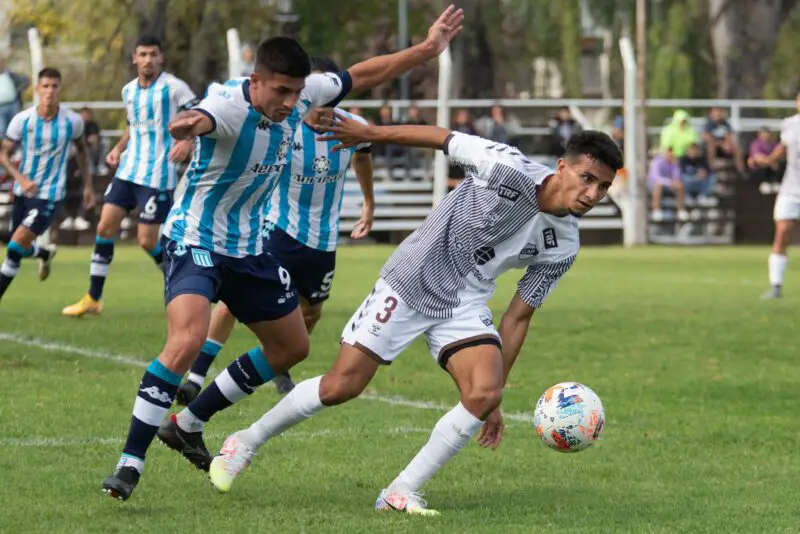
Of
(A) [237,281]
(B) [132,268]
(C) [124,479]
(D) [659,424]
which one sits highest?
(A) [237,281]

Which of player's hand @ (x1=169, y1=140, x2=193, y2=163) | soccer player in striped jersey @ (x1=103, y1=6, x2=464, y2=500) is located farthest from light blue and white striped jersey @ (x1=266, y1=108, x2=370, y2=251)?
player's hand @ (x1=169, y1=140, x2=193, y2=163)

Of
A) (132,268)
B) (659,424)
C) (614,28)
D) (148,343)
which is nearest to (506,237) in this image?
(659,424)

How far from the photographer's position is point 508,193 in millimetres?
6570

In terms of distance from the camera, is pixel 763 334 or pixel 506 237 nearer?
pixel 506 237

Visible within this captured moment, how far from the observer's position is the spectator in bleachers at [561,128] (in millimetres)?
29297

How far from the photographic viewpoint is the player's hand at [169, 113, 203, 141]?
6.33 metres

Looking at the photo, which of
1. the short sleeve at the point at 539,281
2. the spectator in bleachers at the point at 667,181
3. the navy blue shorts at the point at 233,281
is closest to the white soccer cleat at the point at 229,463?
the navy blue shorts at the point at 233,281

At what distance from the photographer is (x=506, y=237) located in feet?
21.9

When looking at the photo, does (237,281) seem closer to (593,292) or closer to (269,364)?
(269,364)

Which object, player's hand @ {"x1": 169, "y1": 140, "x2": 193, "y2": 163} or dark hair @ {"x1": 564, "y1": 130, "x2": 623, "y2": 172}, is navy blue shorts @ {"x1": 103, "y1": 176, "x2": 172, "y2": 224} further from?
dark hair @ {"x1": 564, "y1": 130, "x2": 623, "y2": 172}

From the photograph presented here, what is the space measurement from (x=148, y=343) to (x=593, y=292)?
7290 mm

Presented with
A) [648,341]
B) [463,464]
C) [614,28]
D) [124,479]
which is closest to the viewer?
[124,479]

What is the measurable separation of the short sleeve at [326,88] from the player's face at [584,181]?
1.32m

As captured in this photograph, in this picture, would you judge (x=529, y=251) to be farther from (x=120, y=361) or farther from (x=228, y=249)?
(x=120, y=361)
